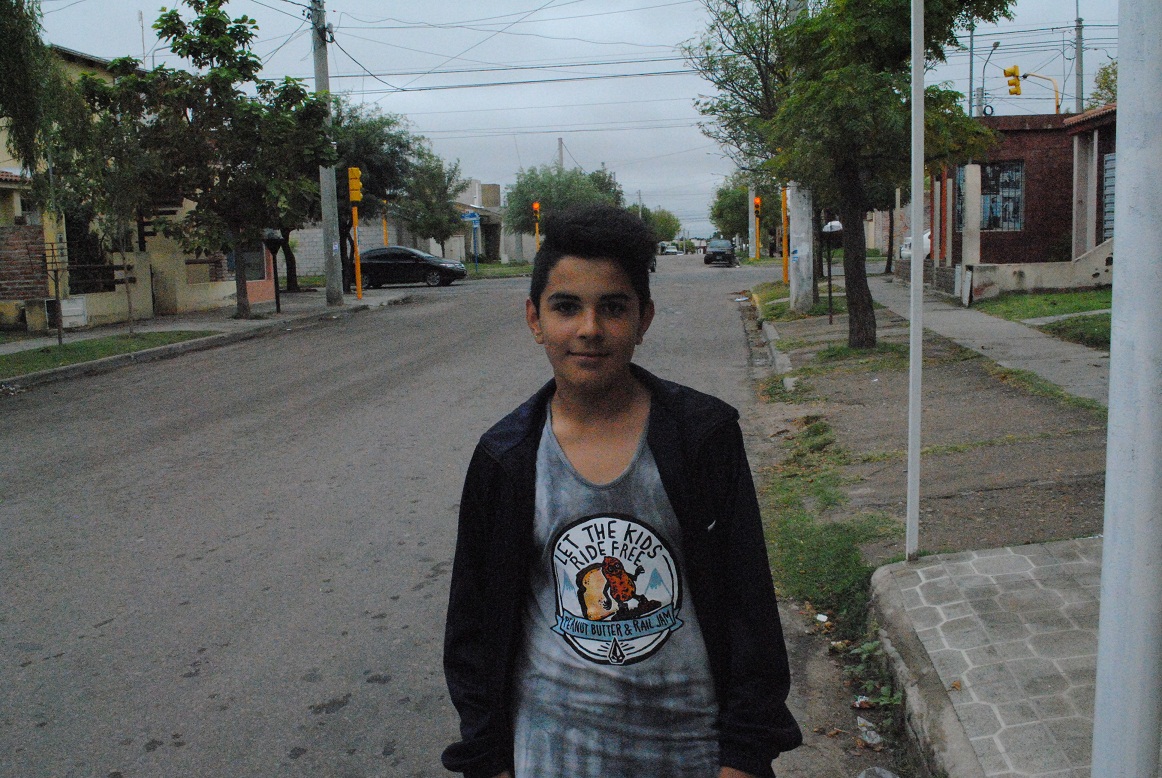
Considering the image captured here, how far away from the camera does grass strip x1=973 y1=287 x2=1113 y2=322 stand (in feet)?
50.4

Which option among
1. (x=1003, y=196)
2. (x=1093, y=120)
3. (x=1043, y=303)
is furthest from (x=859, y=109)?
(x=1003, y=196)

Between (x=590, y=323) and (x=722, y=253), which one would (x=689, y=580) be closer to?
(x=590, y=323)

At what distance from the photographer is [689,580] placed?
1969 mm

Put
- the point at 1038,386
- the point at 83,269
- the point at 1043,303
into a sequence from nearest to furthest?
the point at 1038,386 → the point at 1043,303 → the point at 83,269

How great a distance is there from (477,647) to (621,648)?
0.98 feet

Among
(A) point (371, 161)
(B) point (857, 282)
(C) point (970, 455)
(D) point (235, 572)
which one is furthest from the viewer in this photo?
(A) point (371, 161)

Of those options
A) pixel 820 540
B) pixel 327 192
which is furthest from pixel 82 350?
pixel 820 540

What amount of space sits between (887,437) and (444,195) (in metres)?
41.3

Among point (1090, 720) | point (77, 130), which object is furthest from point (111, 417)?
point (1090, 720)

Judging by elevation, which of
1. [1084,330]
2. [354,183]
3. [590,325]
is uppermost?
[354,183]

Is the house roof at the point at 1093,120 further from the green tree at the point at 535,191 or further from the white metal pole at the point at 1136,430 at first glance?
the green tree at the point at 535,191

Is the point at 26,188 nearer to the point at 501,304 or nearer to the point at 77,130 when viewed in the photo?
the point at 77,130

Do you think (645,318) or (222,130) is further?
(222,130)

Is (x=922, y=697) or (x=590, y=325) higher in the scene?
(x=590, y=325)
